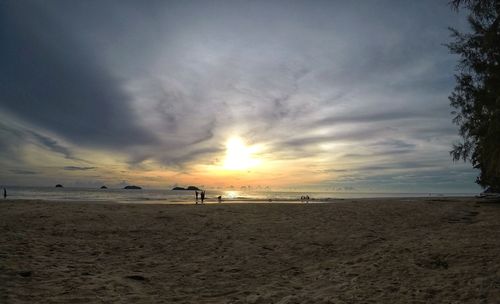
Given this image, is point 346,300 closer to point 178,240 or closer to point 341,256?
point 341,256

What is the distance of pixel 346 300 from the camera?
8.48 m

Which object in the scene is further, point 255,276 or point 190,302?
point 255,276

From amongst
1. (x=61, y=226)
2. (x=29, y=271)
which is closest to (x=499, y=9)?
(x=29, y=271)

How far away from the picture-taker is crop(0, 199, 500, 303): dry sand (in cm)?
901

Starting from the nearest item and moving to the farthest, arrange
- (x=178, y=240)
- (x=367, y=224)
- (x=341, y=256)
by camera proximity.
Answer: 1. (x=341, y=256)
2. (x=178, y=240)
3. (x=367, y=224)

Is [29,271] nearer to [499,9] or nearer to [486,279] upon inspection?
[486,279]

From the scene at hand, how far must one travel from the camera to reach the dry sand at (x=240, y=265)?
9008 mm

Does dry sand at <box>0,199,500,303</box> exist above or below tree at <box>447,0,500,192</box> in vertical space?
below

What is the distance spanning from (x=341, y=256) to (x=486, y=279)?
584 cm

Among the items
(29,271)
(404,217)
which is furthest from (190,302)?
(404,217)

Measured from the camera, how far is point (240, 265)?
13.2 metres

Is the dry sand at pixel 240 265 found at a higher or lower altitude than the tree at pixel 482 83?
lower

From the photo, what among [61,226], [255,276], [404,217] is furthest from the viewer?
[404,217]

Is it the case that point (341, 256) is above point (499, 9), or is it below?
below
